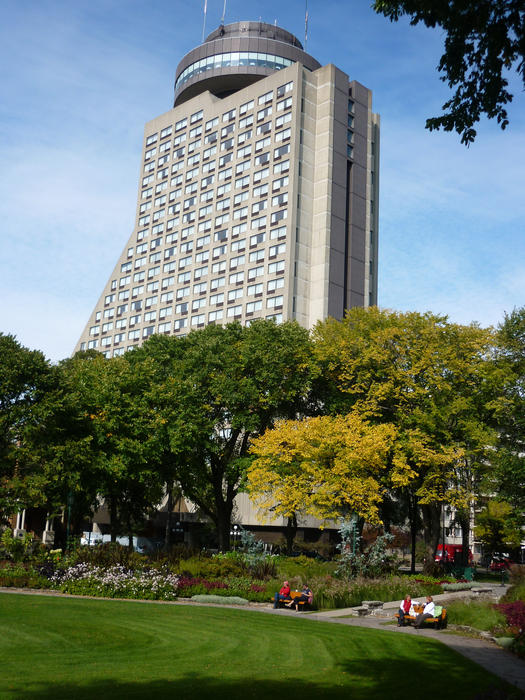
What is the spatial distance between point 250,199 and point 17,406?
67.4 metres

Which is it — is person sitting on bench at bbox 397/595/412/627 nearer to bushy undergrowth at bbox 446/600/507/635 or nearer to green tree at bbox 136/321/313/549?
bushy undergrowth at bbox 446/600/507/635

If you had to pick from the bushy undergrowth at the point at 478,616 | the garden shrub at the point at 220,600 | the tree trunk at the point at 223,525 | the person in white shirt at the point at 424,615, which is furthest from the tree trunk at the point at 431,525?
the person in white shirt at the point at 424,615

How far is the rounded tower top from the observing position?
11200 centimetres

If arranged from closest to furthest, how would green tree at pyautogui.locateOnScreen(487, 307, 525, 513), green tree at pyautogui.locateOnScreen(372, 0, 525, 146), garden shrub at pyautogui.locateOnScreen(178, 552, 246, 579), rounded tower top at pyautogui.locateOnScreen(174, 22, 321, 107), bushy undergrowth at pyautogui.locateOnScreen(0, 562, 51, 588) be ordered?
green tree at pyautogui.locateOnScreen(372, 0, 525, 146), bushy undergrowth at pyautogui.locateOnScreen(0, 562, 51, 588), garden shrub at pyautogui.locateOnScreen(178, 552, 246, 579), green tree at pyautogui.locateOnScreen(487, 307, 525, 513), rounded tower top at pyautogui.locateOnScreen(174, 22, 321, 107)

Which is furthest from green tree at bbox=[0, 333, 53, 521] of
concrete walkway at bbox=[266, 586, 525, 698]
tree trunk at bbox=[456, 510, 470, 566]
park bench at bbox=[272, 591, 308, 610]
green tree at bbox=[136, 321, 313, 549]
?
tree trunk at bbox=[456, 510, 470, 566]

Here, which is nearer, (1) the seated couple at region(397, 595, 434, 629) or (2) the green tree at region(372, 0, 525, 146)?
(2) the green tree at region(372, 0, 525, 146)

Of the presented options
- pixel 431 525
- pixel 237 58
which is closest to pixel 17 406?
pixel 431 525

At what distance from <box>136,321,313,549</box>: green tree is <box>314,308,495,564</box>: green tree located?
319 cm

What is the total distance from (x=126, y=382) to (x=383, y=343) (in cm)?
1748

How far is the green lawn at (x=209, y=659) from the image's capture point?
11945 millimetres

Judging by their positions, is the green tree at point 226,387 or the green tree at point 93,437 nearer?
the green tree at point 93,437

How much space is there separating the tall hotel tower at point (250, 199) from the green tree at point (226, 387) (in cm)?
3777

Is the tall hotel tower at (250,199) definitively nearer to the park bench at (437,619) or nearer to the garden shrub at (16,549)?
the garden shrub at (16,549)

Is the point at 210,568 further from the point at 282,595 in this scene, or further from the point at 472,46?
the point at 472,46
